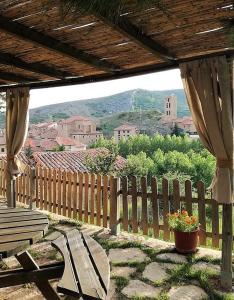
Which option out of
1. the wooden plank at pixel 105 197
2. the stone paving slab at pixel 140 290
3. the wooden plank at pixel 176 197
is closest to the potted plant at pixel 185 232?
the wooden plank at pixel 176 197

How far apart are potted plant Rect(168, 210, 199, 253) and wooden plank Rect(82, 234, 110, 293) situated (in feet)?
6.86

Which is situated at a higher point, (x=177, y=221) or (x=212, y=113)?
(x=212, y=113)

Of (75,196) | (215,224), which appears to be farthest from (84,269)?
(75,196)

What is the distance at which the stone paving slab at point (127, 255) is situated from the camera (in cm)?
453

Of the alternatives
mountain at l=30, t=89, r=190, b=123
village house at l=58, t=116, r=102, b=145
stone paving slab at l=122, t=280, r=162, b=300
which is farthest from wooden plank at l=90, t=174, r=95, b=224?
mountain at l=30, t=89, r=190, b=123

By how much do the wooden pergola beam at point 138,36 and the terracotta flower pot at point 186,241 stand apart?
250 cm

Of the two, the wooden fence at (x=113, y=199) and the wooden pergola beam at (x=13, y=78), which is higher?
the wooden pergola beam at (x=13, y=78)

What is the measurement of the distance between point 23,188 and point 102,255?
20.7 feet

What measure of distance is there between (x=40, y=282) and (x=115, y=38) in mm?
2801

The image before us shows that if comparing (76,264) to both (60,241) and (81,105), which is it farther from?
(81,105)

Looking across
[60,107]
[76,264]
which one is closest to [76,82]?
[76,264]

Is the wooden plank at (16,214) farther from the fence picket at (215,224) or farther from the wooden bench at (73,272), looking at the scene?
the fence picket at (215,224)

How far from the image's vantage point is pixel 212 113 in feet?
12.8

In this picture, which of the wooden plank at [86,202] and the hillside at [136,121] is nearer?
the wooden plank at [86,202]
